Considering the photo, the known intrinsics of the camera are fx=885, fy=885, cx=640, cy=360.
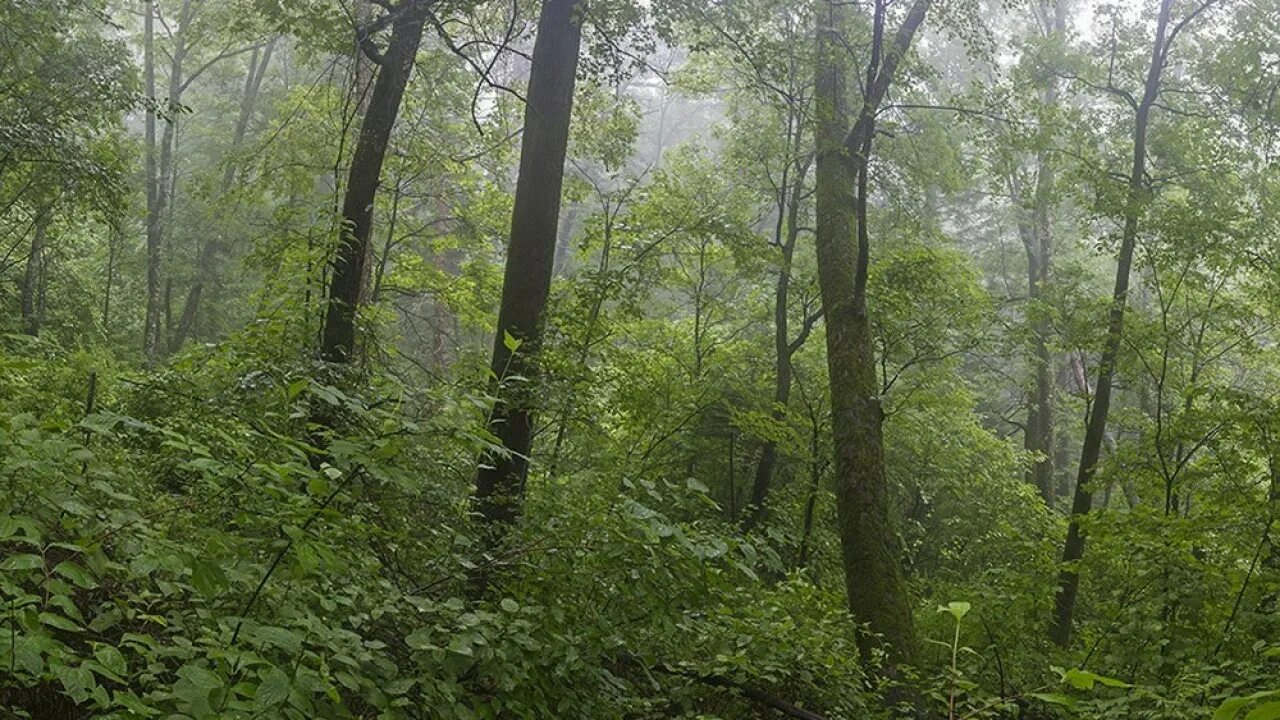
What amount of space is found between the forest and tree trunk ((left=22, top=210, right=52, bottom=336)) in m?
0.14

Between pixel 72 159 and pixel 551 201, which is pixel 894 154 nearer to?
pixel 551 201

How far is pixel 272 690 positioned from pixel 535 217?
4.59 metres

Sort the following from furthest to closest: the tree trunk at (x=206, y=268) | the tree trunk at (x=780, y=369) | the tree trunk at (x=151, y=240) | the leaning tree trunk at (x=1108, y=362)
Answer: the tree trunk at (x=206, y=268) < the tree trunk at (x=151, y=240) < the tree trunk at (x=780, y=369) < the leaning tree trunk at (x=1108, y=362)

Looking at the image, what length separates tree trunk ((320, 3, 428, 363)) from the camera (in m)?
6.50

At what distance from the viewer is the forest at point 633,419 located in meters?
2.81

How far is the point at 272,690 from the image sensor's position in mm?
2096

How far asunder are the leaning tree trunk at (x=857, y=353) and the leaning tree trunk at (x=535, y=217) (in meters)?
2.21

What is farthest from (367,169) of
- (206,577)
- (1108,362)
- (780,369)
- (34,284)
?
(34,284)

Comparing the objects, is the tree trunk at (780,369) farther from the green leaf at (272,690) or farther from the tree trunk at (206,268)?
the tree trunk at (206,268)

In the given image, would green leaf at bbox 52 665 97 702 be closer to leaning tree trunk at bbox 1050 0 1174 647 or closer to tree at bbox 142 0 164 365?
leaning tree trunk at bbox 1050 0 1174 647

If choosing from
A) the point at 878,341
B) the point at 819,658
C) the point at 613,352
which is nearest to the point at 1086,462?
the point at 878,341

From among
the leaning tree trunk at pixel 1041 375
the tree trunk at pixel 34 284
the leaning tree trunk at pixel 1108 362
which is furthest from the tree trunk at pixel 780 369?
the tree trunk at pixel 34 284

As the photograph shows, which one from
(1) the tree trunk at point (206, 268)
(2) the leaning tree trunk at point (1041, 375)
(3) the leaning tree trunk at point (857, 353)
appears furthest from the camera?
(1) the tree trunk at point (206, 268)

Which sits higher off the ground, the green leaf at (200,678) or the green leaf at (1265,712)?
the green leaf at (1265,712)
